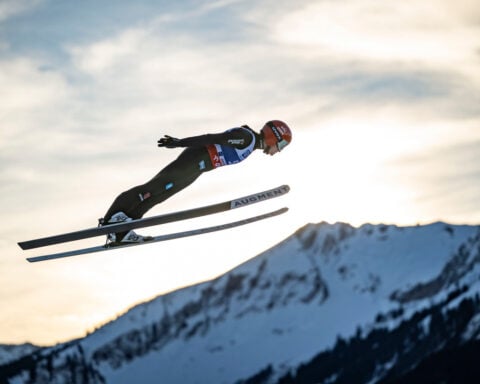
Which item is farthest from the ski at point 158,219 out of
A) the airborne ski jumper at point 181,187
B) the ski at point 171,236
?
the ski at point 171,236

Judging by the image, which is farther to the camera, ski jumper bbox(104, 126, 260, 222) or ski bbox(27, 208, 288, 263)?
ski bbox(27, 208, 288, 263)

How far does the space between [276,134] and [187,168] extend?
221cm

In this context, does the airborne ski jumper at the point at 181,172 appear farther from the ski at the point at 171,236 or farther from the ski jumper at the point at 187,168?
the ski at the point at 171,236

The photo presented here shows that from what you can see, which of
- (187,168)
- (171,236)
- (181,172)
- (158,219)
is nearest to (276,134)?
(187,168)

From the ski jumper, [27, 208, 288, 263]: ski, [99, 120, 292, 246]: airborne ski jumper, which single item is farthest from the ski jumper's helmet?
[27, 208, 288, 263]: ski

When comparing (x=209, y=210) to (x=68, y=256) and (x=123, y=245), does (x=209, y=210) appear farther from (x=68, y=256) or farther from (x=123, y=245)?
(x=68, y=256)

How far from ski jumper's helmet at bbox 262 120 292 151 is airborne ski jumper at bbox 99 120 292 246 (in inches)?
8.5

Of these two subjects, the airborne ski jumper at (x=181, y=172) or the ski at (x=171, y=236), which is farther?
the ski at (x=171, y=236)

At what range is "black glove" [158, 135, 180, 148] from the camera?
15.7m

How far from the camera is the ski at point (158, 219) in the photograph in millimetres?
16781

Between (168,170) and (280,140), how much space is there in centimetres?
263

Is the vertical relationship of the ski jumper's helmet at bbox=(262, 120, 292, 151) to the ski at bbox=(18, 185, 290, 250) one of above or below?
above

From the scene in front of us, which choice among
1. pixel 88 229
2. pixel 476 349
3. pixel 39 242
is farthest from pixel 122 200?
pixel 476 349

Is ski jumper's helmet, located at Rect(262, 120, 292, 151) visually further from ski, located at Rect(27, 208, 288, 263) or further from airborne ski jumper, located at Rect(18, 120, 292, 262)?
ski, located at Rect(27, 208, 288, 263)
